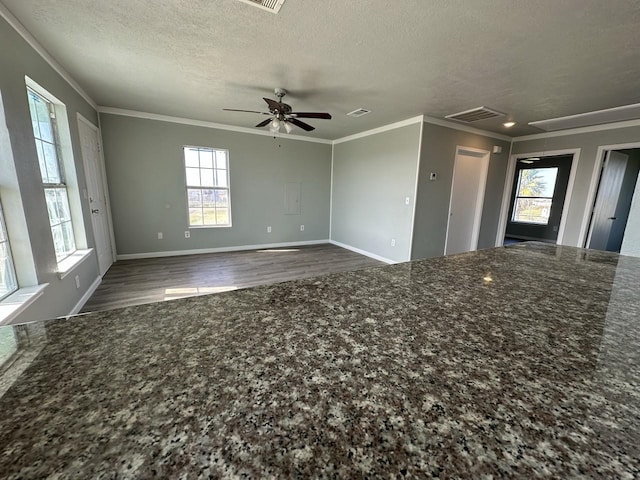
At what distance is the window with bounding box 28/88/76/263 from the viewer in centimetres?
241

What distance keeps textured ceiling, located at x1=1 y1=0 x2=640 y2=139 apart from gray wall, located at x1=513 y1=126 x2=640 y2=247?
1018 millimetres

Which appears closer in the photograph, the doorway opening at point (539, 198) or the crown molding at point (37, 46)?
the crown molding at point (37, 46)

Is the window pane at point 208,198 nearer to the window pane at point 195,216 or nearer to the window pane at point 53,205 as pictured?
the window pane at point 195,216

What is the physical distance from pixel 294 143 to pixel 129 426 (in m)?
5.69

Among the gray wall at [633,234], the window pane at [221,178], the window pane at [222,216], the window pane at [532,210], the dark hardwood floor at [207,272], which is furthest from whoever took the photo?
the window pane at [532,210]

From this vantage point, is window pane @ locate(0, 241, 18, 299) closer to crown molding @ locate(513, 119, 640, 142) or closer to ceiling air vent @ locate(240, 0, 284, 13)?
ceiling air vent @ locate(240, 0, 284, 13)

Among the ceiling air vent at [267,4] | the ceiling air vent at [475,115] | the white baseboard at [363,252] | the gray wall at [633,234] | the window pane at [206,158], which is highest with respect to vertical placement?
the ceiling air vent at [267,4]

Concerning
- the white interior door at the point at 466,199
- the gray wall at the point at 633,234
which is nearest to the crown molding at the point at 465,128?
the white interior door at the point at 466,199

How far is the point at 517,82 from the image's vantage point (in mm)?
2684

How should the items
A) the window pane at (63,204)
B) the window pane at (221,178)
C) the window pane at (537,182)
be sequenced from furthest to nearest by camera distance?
the window pane at (537,182), the window pane at (221,178), the window pane at (63,204)

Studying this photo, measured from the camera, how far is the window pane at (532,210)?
662 centimetres

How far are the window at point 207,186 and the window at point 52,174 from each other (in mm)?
2025

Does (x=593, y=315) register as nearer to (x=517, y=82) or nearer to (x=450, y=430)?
(x=450, y=430)

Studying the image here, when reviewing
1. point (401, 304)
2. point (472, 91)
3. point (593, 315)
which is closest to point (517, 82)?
point (472, 91)
